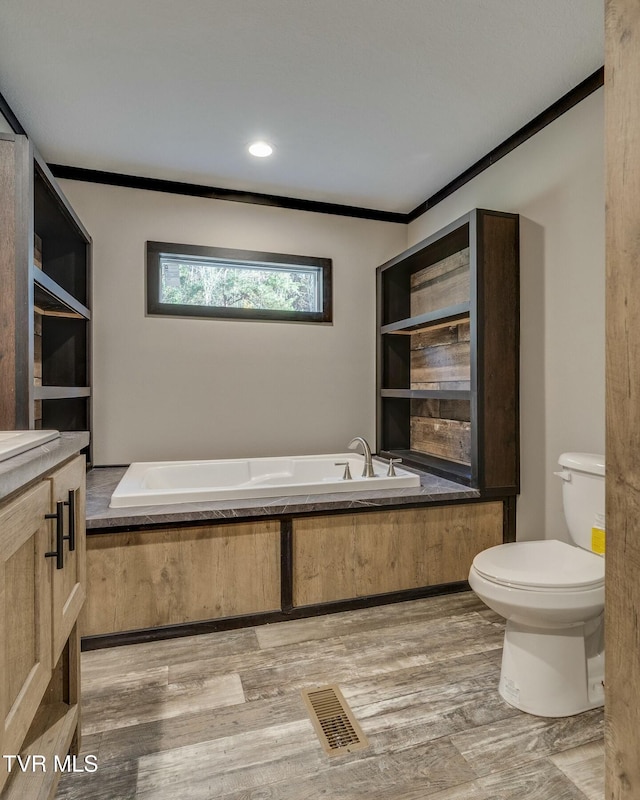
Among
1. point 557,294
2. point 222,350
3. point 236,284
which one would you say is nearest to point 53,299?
point 222,350

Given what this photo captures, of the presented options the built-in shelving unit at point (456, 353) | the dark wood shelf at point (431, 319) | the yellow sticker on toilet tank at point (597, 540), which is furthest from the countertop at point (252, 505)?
the dark wood shelf at point (431, 319)

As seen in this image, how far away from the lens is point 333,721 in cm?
164

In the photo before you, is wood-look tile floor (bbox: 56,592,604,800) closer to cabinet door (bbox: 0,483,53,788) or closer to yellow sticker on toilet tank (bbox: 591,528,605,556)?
yellow sticker on toilet tank (bbox: 591,528,605,556)

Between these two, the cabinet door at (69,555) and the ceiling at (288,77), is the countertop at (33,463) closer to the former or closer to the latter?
the cabinet door at (69,555)

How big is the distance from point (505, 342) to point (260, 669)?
81.3 inches

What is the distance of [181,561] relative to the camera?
2209mm

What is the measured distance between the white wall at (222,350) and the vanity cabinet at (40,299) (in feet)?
0.41

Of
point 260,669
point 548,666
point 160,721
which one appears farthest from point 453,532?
point 160,721

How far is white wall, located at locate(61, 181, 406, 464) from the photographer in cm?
321

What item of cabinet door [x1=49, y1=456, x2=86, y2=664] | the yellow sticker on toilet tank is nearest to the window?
cabinet door [x1=49, y1=456, x2=86, y2=664]

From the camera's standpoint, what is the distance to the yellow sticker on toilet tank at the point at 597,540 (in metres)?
1.92

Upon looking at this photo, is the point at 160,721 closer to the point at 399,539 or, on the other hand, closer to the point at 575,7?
the point at 399,539

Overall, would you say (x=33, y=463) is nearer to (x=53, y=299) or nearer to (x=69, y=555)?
(x=69, y=555)

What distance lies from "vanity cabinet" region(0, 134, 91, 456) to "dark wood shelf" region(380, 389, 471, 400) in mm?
2098
